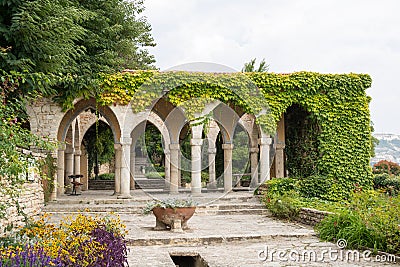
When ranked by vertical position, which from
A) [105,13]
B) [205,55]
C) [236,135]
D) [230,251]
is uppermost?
[105,13]

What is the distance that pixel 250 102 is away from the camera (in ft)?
47.5

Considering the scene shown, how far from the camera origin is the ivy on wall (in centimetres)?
1424

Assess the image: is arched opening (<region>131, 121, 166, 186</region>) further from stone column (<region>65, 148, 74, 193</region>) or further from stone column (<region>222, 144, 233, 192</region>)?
stone column (<region>222, 144, 233, 192</region>)

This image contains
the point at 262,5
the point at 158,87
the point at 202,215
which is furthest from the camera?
the point at 158,87

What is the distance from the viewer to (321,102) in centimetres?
1443

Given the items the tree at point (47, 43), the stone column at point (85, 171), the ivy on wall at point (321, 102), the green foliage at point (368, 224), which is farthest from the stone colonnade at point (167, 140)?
the green foliage at point (368, 224)

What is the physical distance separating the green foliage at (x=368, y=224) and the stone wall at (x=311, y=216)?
2.18 ft

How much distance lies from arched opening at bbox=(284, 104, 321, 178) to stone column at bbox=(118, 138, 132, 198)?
5413 mm

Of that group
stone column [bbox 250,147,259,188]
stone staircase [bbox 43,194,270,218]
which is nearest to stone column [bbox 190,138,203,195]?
stone staircase [bbox 43,194,270,218]

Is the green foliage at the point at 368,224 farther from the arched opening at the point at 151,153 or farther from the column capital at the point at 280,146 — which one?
the arched opening at the point at 151,153

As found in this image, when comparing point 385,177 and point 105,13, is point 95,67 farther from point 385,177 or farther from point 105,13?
point 385,177

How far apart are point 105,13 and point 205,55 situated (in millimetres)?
5284

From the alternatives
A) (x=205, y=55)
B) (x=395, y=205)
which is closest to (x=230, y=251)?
(x=395, y=205)

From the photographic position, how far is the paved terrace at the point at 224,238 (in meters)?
6.28
